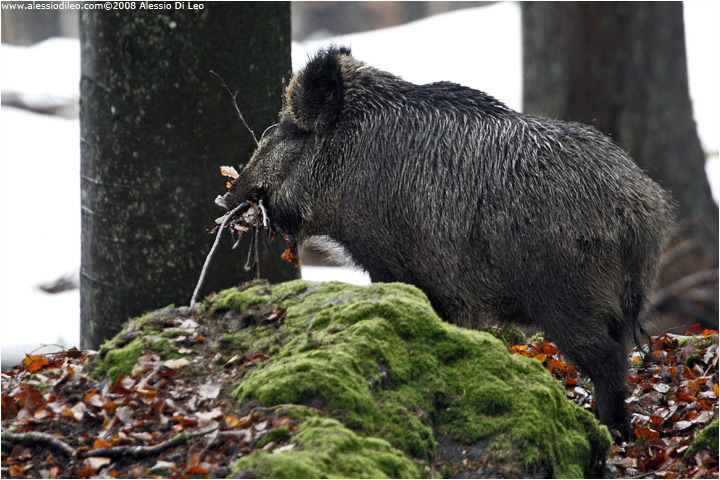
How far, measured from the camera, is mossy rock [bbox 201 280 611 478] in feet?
11.7

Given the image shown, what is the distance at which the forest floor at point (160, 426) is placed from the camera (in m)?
3.64

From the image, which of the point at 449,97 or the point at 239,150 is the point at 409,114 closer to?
the point at 449,97

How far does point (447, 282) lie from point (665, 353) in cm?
218

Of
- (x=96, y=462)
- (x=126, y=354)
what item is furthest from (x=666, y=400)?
(x=96, y=462)

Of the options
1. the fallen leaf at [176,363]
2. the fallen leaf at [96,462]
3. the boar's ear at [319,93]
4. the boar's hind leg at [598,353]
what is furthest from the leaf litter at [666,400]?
the fallen leaf at [96,462]

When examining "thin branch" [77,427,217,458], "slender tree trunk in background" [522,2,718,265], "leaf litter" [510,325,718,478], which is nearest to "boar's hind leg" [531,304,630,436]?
"leaf litter" [510,325,718,478]

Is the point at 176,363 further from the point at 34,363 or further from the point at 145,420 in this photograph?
the point at 34,363

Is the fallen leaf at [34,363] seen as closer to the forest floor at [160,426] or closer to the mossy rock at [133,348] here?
the forest floor at [160,426]

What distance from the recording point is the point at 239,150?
645 cm

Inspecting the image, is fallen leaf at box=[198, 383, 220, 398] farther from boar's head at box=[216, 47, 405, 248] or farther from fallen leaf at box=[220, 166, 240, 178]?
fallen leaf at box=[220, 166, 240, 178]

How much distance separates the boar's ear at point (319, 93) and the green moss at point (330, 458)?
2920mm

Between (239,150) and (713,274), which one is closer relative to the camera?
(239,150)

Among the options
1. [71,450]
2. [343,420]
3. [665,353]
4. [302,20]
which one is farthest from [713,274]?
[302,20]

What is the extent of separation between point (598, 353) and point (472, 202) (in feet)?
4.11
